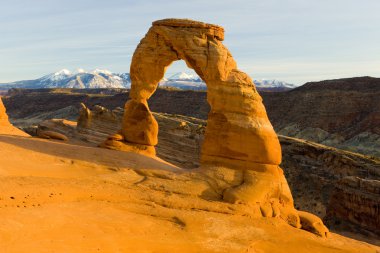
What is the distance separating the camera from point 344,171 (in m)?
31.2

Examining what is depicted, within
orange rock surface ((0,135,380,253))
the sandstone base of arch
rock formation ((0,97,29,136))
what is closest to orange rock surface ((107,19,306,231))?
orange rock surface ((0,135,380,253))

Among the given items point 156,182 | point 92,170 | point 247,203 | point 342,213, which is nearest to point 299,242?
point 247,203

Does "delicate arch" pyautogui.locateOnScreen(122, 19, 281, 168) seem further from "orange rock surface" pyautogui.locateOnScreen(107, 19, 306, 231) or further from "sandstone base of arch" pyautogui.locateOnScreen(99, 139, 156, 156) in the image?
"sandstone base of arch" pyautogui.locateOnScreen(99, 139, 156, 156)

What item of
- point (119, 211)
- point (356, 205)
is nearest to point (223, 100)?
point (119, 211)

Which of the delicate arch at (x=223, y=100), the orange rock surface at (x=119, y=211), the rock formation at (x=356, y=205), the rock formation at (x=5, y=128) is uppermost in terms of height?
the delicate arch at (x=223, y=100)

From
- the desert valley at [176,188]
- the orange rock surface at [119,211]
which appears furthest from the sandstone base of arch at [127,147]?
the orange rock surface at [119,211]

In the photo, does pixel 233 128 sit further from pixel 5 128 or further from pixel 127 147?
pixel 5 128

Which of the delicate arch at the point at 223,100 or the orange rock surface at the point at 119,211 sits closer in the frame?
the orange rock surface at the point at 119,211

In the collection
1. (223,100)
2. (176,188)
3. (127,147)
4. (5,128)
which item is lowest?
(176,188)

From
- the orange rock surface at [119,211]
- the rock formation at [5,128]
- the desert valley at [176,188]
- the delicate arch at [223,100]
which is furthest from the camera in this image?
the rock formation at [5,128]

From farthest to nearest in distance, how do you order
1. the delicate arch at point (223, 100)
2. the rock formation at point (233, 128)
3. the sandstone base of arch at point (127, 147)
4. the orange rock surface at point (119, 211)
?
the sandstone base of arch at point (127, 147)
the delicate arch at point (223, 100)
the rock formation at point (233, 128)
the orange rock surface at point (119, 211)

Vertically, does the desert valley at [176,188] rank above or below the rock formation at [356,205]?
above

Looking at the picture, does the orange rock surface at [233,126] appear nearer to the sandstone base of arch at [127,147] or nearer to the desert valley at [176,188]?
the desert valley at [176,188]

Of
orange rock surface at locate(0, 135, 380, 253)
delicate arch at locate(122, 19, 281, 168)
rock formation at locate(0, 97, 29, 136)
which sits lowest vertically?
orange rock surface at locate(0, 135, 380, 253)
